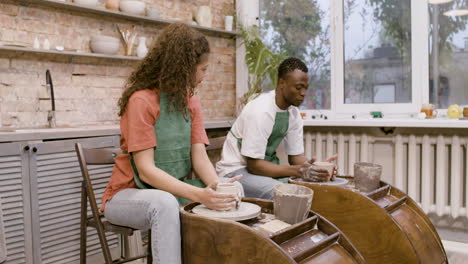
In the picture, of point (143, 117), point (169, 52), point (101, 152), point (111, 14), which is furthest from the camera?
point (111, 14)

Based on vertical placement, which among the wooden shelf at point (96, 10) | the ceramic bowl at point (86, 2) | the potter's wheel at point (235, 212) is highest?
the ceramic bowl at point (86, 2)

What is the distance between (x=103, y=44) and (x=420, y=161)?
8.06 feet

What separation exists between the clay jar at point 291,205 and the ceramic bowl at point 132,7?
2.30 meters

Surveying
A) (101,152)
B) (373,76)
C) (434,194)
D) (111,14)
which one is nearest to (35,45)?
(111,14)

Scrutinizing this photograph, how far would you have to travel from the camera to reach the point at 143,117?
1.61 m

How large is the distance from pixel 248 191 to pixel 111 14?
1747 millimetres

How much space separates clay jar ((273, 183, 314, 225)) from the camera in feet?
4.27

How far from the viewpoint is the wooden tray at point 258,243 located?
1151 mm

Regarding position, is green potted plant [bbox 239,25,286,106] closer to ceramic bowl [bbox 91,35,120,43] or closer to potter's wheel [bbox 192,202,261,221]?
ceramic bowl [bbox 91,35,120,43]

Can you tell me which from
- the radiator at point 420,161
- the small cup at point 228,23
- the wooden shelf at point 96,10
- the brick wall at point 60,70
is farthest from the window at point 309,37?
the brick wall at point 60,70

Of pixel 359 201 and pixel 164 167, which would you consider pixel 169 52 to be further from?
pixel 359 201

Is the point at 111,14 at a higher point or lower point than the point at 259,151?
higher

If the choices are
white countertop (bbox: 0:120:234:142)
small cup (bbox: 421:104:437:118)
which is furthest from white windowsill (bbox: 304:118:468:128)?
white countertop (bbox: 0:120:234:142)

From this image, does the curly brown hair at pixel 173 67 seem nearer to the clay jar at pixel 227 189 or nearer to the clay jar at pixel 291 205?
the clay jar at pixel 227 189
